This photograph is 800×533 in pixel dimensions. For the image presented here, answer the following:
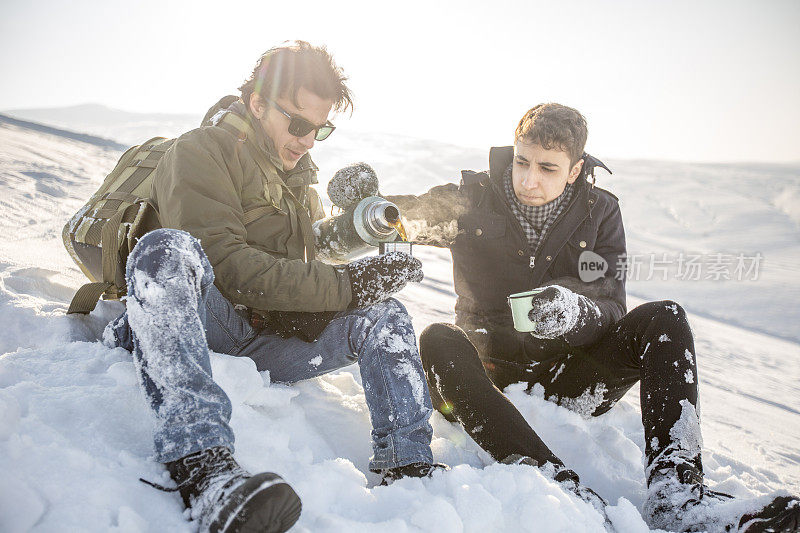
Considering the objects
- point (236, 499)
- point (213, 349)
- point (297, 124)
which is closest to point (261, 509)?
point (236, 499)

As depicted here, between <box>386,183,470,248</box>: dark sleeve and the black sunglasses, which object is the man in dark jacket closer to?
<box>386,183,470,248</box>: dark sleeve

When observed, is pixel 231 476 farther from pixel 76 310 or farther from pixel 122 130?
pixel 122 130

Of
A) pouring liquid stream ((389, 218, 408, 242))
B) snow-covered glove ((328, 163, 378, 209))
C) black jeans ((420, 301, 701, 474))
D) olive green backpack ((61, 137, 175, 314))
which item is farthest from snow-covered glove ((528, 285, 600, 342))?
olive green backpack ((61, 137, 175, 314))

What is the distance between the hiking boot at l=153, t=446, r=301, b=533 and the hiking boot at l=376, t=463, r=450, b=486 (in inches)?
22.4

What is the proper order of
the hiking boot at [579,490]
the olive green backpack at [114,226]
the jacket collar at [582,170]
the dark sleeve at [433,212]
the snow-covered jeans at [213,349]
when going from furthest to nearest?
the dark sleeve at [433,212]
the jacket collar at [582,170]
the olive green backpack at [114,226]
the hiking boot at [579,490]
the snow-covered jeans at [213,349]

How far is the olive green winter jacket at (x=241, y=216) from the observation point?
175 cm

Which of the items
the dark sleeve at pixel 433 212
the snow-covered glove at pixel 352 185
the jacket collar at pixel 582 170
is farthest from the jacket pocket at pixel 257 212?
the jacket collar at pixel 582 170

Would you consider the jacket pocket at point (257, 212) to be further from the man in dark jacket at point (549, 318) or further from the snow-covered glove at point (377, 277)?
the man in dark jacket at point (549, 318)

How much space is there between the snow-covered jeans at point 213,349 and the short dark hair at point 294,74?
96 centimetres

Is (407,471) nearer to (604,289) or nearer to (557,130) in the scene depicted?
(604,289)

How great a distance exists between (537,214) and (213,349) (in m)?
1.69

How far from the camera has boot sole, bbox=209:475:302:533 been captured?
106 centimetres

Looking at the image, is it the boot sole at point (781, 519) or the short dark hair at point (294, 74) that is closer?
the boot sole at point (781, 519)

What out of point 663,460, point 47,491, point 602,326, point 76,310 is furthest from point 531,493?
point 76,310
